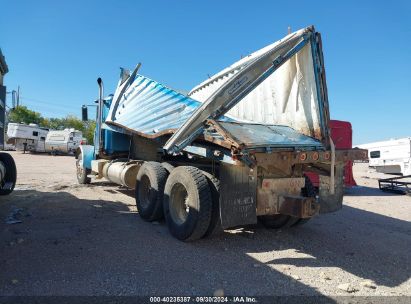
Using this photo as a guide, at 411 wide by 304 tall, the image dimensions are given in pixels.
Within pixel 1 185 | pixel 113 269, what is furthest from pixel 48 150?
pixel 113 269

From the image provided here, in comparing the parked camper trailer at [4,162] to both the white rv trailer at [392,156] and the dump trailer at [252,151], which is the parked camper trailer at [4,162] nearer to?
the dump trailer at [252,151]

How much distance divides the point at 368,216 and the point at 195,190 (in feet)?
17.3

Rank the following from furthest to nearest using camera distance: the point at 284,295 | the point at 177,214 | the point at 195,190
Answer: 1. the point at 177,214
2. the point at 195,190
3. the point at 284,295

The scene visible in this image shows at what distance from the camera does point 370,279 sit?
4.36 meters

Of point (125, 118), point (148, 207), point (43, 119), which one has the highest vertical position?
point (43, 119)

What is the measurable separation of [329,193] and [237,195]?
5.43 feet

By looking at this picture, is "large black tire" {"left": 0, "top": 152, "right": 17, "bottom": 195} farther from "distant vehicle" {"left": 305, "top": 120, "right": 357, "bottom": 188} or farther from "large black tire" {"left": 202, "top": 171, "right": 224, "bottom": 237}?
"distant vehicle" {"left": 305, "top": 120, "right": 357, "bottom": 188}

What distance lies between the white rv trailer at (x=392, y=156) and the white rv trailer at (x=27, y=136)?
2886cm

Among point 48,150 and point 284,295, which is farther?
point 48,150

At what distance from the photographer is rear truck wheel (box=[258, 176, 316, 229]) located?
6316 mm

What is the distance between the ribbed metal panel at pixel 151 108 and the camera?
6.75 meters

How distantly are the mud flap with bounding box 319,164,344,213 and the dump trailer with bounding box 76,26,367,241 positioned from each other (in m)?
0.02

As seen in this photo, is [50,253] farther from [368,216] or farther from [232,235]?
[368,216]

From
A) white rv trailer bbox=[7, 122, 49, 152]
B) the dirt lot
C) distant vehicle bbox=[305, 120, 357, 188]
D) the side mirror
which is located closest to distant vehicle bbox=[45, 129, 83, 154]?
white rv trailer bbox=[7, 122, 49, 152]
